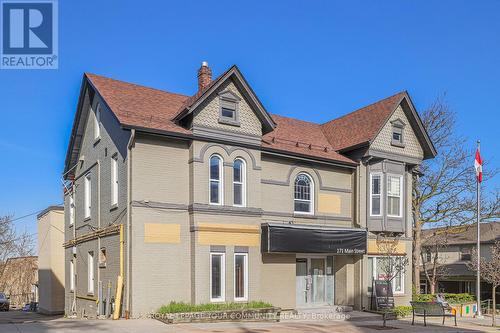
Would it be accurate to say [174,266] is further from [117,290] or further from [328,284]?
[328,284]

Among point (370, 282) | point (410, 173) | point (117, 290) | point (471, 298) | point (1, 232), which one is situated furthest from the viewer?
point (1, 232)

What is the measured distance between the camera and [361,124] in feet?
82.9

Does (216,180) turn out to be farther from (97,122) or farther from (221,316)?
(97,122)

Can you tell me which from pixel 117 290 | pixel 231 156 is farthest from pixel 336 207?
pixel 117 290

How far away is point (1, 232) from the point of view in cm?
4925

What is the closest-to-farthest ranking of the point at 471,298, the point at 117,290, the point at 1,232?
1. the point at 117,290
2. the point at 471,298
3. the point at 1,232

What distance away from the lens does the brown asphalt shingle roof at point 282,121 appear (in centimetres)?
1942

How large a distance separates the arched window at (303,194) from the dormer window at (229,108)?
14.1ft

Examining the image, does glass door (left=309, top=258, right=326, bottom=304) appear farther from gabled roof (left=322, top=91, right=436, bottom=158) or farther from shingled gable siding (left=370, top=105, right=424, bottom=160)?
shingled gable siding (left=370, top=105, right=424, bottom=160)

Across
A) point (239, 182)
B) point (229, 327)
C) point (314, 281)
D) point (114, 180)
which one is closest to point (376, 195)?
point (314, 281)

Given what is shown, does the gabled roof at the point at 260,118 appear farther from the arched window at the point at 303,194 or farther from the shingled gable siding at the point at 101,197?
the arched window at the point at 303,194

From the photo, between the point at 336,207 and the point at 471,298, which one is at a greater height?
the point at 336,207

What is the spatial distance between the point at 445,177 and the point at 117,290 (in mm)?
22925

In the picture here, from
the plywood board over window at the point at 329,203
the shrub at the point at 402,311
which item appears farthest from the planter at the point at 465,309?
the plywood board over window at the point at 329,203
